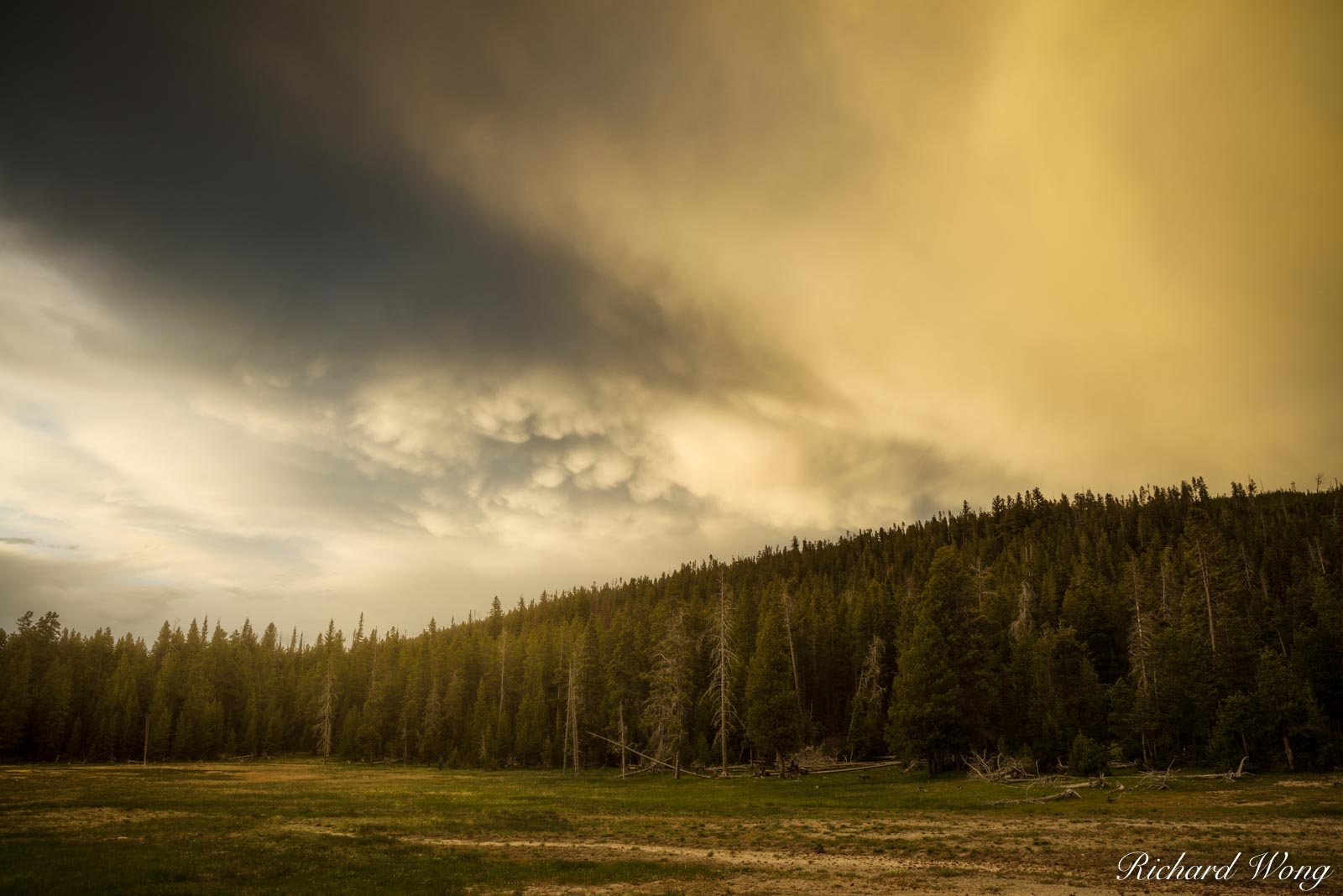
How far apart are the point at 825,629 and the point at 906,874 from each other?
80033mm

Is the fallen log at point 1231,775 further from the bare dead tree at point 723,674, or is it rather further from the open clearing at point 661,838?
the bare dead tree at point 723,674

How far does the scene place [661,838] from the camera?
3275 cm

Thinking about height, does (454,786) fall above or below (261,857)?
below

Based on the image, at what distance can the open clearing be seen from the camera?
73.7 feet

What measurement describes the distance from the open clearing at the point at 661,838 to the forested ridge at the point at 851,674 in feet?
36.8

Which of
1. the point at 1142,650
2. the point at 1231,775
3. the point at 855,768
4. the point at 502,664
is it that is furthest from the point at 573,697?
the point at 1231,775

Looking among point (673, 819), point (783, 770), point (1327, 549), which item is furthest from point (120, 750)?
point (1327, 549)

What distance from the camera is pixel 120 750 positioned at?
12300 cm

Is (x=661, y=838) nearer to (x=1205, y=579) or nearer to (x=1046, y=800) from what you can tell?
(x=1046, y=800)

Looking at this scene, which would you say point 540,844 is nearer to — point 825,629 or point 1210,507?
point 825,629

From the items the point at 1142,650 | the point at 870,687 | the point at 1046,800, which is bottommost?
the point at 1046,800

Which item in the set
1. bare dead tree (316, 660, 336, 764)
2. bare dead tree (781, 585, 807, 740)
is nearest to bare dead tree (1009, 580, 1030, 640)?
bare dead tree (781, 585, 807, 740)

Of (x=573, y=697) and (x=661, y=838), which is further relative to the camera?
(x=573, y=697)

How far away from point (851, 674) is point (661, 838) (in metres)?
74.4
